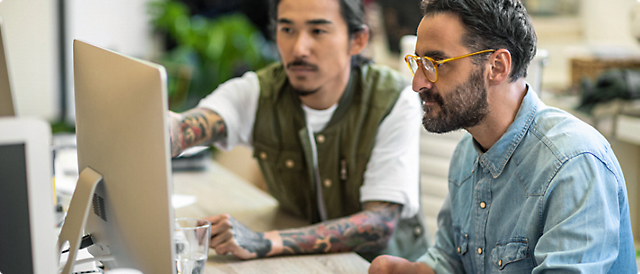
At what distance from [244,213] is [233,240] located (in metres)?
0.44

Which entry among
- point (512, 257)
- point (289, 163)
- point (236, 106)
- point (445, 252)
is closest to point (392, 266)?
point (445, 252)

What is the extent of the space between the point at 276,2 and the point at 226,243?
0.84m

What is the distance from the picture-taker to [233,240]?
4.05ft

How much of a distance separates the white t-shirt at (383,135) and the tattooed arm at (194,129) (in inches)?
1.1

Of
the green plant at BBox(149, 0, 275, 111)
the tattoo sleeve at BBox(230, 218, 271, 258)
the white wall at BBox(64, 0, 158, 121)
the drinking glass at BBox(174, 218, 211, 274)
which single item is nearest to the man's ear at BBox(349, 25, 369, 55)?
the tattoo sleeve at BBox(230, 218, 271, 258)

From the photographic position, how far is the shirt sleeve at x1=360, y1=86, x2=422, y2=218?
4.80ft

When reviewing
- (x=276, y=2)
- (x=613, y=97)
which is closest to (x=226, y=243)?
(x=276, y=2)

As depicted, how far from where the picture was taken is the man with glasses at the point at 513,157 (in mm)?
892

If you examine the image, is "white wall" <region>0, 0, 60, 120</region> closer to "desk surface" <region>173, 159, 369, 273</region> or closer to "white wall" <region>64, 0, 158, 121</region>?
"white wall" <region>64, 0, 158, 121</region>

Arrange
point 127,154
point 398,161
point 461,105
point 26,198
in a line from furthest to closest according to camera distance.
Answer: point 398,161 → point 461,105 → point 127,154 → point 26,198

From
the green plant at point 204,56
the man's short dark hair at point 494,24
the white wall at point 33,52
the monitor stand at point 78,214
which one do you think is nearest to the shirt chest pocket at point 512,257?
the man's short dark hair at point 494,24

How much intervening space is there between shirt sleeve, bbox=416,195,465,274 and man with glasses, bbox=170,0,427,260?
0.18 meters

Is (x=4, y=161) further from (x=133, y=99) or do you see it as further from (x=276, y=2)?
(x=276, y=2)

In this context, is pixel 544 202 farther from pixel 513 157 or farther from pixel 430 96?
pixel 430 96
